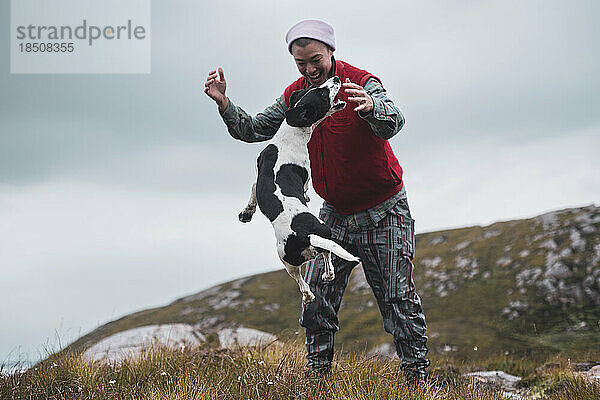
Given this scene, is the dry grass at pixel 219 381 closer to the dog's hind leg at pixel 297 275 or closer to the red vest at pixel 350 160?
the dog's hind leg at pixel 297 275

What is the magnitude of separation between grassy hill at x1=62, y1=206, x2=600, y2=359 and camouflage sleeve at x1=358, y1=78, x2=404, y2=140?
1453 cm

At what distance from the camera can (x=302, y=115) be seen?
12.8 feet

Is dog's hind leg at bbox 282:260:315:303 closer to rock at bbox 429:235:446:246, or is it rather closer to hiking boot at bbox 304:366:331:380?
hiking boot at bbox 304:366:331:380

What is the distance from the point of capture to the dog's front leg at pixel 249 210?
4141mm

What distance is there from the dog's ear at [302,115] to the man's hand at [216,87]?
2.98 ft

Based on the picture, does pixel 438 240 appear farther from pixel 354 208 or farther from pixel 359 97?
pixel 359 97

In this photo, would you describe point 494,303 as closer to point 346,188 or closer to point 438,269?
point 438,269

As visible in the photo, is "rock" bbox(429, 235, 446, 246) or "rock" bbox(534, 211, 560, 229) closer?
"rock" bbox(534, 211, 560, 229)

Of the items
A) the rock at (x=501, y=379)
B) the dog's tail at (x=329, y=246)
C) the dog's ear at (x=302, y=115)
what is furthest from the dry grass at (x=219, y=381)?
the dog's ear at (x=302, y=115)

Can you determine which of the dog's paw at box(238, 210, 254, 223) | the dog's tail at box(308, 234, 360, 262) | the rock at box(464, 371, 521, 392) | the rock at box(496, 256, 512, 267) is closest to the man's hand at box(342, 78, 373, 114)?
the dog's tail at box(308, 234, 360, 262)

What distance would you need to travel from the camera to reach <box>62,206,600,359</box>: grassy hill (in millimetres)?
21906

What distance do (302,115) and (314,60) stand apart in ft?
2.15

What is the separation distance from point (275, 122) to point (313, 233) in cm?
194

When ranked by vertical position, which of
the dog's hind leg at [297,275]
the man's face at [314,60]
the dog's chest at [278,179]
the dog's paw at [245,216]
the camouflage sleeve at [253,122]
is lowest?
the dog's hind leg at [297,275]
